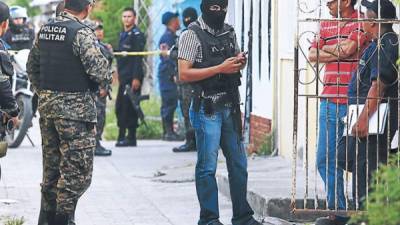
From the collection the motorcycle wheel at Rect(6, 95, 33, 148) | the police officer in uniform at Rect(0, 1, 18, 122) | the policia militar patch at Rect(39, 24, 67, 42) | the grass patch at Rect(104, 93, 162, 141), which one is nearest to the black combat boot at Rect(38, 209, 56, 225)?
the police officer in uniform at Rect(0, 1, 18, 122)

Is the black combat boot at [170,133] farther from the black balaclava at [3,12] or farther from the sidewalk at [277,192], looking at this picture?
the black balaclava at [3,12]

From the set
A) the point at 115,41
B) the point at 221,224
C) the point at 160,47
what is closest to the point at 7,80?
the point at 221,224

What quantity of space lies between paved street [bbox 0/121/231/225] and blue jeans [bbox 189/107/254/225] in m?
0.81

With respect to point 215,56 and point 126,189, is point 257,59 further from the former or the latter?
point 215,56

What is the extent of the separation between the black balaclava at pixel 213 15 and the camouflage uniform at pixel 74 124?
0.97 m

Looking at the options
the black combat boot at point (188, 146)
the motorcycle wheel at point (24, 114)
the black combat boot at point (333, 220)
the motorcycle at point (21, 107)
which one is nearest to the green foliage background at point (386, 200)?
the black combat boot at point (333, 220)

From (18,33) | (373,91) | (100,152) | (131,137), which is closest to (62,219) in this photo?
(373,91)

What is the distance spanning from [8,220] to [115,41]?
1843 cm

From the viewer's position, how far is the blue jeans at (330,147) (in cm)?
927

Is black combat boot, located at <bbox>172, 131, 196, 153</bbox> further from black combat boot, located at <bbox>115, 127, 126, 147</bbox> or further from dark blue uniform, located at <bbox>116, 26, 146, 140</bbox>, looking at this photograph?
black combat boot, located at <bbox>115, 127, 126, 147</bbox>

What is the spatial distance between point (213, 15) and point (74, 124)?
1437 mm

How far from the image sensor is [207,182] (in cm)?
924

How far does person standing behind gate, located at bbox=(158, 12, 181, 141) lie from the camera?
18.4 metres

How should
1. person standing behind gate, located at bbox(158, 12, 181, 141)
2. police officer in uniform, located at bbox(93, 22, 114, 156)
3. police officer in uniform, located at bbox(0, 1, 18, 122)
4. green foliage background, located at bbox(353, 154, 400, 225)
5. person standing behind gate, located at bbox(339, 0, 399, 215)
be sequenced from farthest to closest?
person standing behind gate, located at bbox(158, 12, 181, 141) → police officer in uniform, located at bbox(93, 22, 114, 156) → police officer in uniform, located at bbox(0, 1, 18, 122) → person standing behind gate, located at bbox(339, 0, 399, 215) → green foliage background, located at bbox(353, 154, 400, 225)
